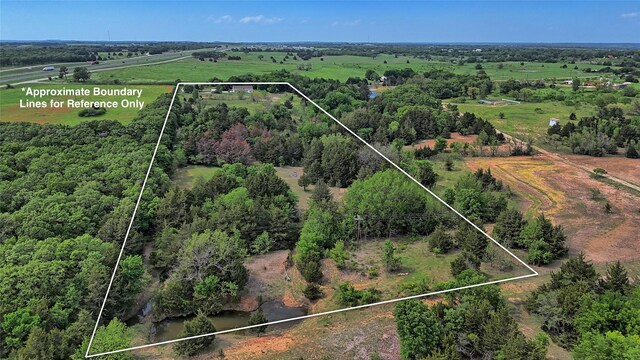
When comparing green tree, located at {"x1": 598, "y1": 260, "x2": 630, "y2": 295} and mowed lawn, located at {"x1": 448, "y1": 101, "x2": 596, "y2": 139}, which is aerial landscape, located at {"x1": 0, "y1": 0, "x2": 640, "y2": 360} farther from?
mowed lawn, located at {"x1": 448, "y1": 101, "x2": 596, "y2": 139}

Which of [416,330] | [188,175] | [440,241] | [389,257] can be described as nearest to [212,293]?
[188,175]

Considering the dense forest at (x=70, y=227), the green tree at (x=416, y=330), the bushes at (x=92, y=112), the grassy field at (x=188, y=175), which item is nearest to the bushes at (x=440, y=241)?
the green tree at (x=416, y=330)

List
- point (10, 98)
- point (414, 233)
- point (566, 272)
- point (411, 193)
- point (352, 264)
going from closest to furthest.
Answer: point (411, 193) → point (414, 233) → point (352, 264) → point (566, 272) → point (10, 98)

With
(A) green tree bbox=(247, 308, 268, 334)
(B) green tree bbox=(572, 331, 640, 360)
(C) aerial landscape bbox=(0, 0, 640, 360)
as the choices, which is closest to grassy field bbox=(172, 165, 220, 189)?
(C) aerial landscape bbox=(0, 0, 640, 360)

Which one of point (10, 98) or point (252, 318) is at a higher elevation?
point (10, 98)

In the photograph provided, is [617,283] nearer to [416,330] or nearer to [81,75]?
[416,330]

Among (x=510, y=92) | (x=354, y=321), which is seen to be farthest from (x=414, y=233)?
(x=510, y=92)

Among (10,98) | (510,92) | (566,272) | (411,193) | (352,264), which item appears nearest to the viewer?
(411,193)

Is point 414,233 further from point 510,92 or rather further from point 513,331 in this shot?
point 510,92
